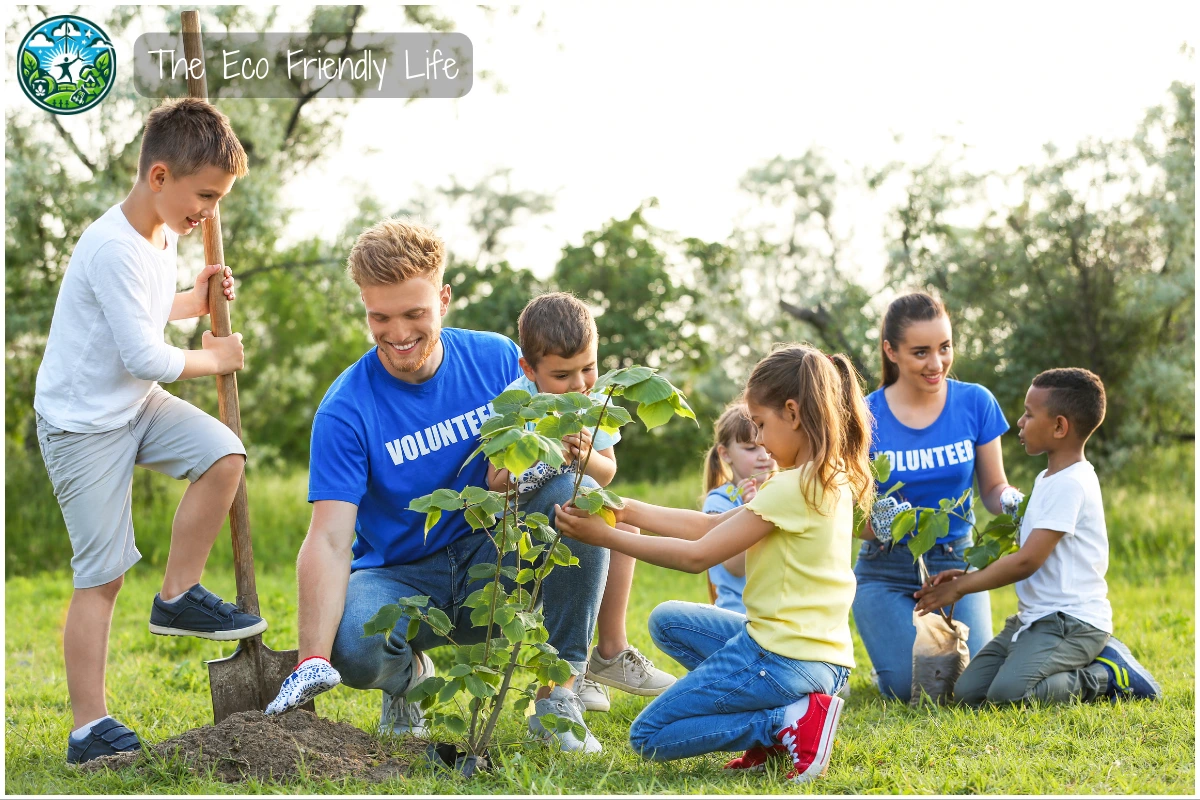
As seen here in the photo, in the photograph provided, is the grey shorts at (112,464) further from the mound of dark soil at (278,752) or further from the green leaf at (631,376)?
the green leaf at (631,376)

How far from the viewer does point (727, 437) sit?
4652mm

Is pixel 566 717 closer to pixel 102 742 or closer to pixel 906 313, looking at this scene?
pixel 102 742

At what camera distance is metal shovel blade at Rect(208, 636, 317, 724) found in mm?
3711

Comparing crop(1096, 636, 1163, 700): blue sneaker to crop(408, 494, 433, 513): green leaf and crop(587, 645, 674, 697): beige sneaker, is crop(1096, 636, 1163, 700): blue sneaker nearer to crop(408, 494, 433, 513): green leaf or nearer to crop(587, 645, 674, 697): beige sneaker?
crop(587, 645, 674, 697): beige sneaker

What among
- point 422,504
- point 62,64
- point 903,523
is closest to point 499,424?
point 422,504

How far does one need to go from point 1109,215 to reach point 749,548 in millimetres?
6824

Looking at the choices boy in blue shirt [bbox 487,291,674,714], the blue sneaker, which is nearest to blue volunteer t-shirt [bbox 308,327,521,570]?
boy in blue shirt [bbox 487,291,674,714]

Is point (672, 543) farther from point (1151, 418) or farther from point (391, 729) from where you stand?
point (1151, 418)

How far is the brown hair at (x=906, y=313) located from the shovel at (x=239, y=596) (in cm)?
261

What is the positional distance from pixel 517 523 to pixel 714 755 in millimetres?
1004

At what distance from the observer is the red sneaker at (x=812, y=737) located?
2.95 m

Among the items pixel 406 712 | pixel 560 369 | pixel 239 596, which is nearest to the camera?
pixel 560 369

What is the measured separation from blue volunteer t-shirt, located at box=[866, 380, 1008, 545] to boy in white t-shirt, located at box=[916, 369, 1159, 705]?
13.9 inches

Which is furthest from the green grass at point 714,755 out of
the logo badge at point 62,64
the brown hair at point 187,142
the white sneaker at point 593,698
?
the logo badge at point 62,64
